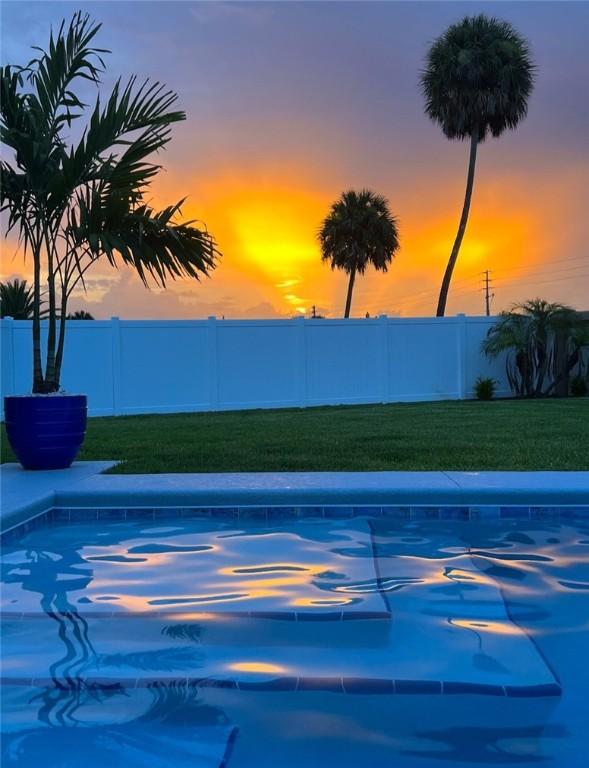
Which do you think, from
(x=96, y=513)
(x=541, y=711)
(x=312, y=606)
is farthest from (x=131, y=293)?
(x=541, y=711)

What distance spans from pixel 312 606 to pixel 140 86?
5.00m

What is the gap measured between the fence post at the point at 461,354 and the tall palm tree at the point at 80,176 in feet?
36.8

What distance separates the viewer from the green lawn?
22.6ft

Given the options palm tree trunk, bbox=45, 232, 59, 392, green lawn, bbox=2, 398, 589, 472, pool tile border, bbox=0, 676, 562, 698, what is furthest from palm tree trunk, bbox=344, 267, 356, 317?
pool tile border, bbox=0, 676, 562, 698

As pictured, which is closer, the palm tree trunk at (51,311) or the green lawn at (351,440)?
the palm tree trunk at (51,311)

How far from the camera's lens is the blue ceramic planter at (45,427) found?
643 cm

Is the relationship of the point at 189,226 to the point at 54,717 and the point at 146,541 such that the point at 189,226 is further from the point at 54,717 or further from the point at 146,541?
the point at 54,717

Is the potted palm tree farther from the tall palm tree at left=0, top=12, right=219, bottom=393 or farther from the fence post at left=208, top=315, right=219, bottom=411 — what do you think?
the fence post at left=208, top=315, right=219, bottom=411

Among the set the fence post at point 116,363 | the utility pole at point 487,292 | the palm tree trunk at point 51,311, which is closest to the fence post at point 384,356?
the fence post at point 116,363

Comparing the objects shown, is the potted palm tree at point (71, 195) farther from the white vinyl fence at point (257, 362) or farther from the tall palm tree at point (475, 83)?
the tall palm tree at point (475, 83)

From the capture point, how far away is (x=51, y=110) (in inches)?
267

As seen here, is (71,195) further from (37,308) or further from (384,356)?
(384,356)

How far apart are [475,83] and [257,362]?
10446mm

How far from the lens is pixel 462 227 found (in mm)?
19906
